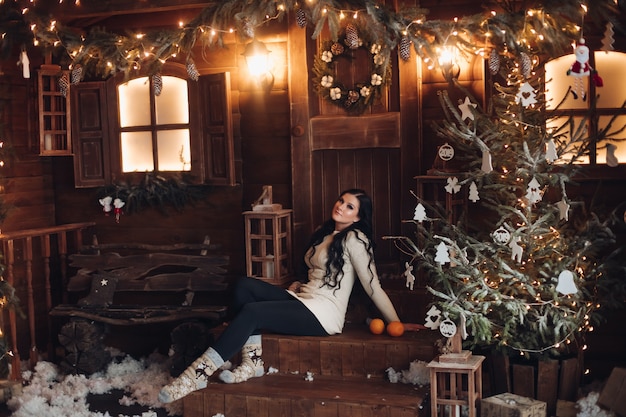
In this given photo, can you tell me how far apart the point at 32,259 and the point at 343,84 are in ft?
10.1

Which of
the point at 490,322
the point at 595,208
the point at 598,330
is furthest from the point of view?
the point at 598,330

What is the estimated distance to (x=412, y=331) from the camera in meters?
6.08

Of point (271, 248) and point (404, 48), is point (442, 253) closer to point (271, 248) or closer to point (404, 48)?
point (404, 48)

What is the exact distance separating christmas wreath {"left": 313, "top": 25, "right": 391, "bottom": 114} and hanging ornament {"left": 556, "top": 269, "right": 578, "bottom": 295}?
2232 millimetres

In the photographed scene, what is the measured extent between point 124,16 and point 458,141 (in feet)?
10.5

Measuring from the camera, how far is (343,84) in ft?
22.2

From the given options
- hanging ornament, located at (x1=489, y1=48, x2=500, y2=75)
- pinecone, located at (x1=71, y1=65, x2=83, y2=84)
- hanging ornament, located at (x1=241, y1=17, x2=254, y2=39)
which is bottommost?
hanging ornament, located at (x1=489, y1=48, x2=500, y2=75)

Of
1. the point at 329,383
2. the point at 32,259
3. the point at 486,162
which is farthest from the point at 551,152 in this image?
the point at 32,259

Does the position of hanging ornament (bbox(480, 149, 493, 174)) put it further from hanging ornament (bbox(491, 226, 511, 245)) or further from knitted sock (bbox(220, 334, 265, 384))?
knitted sock (bbox(220, 334, 265, 384))

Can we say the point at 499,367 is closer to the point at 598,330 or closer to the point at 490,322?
the point at 490,322

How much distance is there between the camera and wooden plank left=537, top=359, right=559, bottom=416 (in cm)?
551

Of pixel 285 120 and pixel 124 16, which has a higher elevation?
pixel 124 16

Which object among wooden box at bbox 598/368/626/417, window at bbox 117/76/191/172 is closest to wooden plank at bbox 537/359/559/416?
wooden box at bbox 598/368/626/417

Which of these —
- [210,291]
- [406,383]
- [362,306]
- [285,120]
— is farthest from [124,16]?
[406,383]
